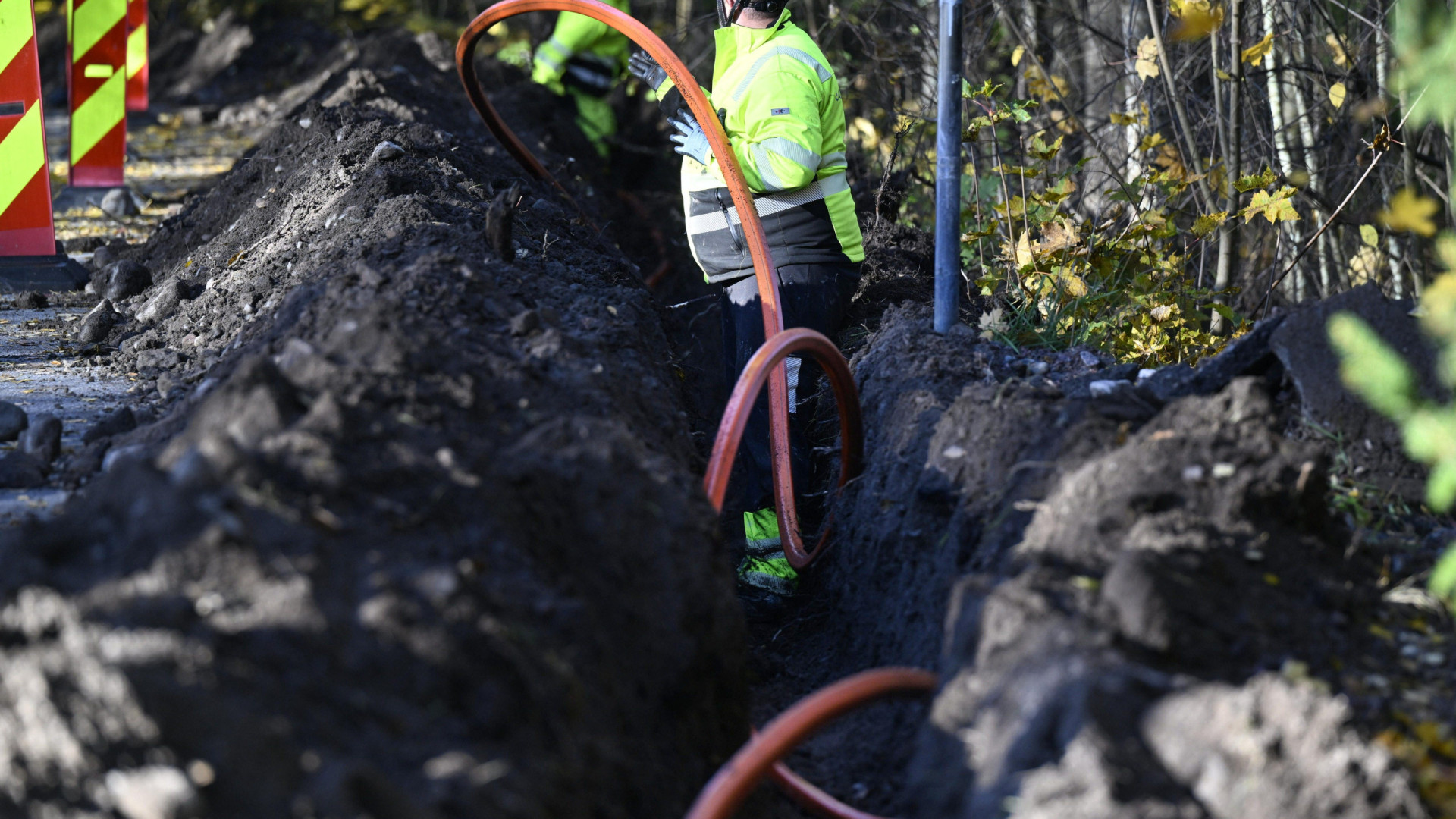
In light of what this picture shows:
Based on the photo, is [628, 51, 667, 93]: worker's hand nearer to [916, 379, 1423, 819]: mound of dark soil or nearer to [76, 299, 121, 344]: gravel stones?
[76, 299, 121, 344]: gravel stones

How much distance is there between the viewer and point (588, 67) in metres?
7.72

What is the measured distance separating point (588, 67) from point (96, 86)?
10.0ft

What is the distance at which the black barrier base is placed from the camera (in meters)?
4.79

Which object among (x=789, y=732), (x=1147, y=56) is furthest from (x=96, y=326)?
(x=1147, y=56)

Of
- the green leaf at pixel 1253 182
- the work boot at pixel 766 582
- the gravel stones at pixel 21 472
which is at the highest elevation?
the green leaf at pixel 1253 182

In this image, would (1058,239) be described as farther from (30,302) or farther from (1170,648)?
(30,302)

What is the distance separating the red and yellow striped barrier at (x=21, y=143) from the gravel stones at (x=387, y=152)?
1375mm

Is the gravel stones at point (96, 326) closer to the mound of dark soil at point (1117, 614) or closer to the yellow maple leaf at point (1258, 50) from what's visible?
the mound of dark soil at point (1117, 614)

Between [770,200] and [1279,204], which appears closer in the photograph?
[1279,204]

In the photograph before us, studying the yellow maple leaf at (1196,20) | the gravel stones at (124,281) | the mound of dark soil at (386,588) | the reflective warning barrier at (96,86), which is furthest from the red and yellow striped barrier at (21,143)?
the yellow maple leaf at (1196,20)

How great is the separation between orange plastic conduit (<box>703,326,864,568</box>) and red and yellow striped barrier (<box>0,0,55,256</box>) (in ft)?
11.2

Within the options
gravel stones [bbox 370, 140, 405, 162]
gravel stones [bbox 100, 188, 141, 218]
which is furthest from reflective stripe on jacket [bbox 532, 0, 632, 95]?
gravel stones [bbox 370, 140, 405, 162]

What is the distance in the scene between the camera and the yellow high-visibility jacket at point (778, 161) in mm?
3744

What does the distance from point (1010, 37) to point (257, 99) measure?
731 cm
